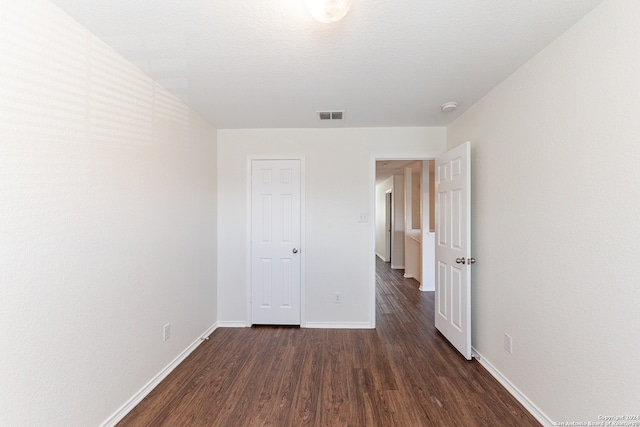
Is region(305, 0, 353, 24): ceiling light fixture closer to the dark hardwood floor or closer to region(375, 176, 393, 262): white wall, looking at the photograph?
the dark hardwood floor

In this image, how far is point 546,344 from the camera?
1685 mm

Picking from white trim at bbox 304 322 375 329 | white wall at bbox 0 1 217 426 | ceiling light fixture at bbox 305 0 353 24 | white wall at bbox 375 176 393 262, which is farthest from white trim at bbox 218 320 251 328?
white wall at bbox 375 176 393 262

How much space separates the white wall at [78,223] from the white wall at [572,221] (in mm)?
2764

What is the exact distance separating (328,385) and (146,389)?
4.52ft

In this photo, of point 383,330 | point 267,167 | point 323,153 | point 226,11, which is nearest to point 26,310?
point 226,11

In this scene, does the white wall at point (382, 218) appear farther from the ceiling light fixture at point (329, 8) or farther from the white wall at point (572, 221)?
the ceiling light fixture at point (329, 8)

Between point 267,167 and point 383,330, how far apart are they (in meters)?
2.40

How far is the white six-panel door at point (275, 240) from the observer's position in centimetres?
324

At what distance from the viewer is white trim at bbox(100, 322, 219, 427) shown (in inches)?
66.4

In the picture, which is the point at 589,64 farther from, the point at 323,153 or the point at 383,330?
the point at 383,330

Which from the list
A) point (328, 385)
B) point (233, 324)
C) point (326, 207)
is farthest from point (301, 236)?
point (328, 385)

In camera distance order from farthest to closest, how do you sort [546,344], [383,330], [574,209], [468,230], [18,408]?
[383,330] → [468,230] → [546,344] → [574,209] → [18,408]

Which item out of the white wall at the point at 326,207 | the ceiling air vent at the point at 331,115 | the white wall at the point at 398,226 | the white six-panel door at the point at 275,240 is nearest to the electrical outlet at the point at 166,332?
the white wall at the point at 326,207

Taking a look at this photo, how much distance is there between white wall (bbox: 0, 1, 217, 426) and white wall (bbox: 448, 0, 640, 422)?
2.76 m
